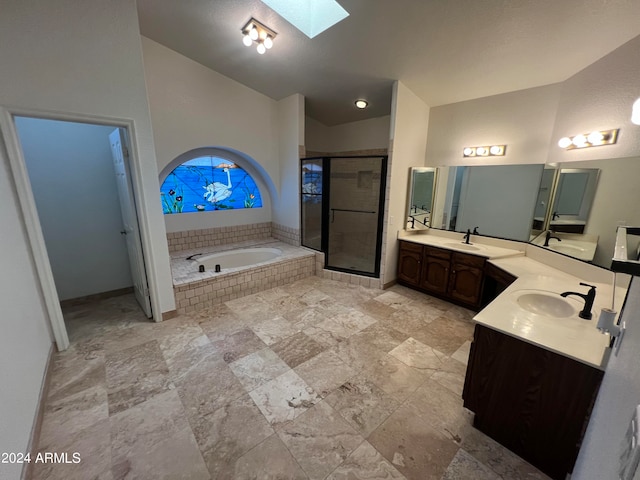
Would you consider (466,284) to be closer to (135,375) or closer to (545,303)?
(545,303)

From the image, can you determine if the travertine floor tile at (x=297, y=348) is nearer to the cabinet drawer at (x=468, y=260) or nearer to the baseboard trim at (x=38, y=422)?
the baseboard trim at (x=38, y=422)

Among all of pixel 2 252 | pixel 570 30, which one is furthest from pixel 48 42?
pixel 570 30

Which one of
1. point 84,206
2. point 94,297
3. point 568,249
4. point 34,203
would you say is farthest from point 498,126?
point 94,297

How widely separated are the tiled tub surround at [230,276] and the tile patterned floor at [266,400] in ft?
0.85

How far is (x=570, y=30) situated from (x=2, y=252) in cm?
437

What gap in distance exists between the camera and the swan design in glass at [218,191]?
13.8 feet

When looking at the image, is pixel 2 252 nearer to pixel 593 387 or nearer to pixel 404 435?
pixel 404 435

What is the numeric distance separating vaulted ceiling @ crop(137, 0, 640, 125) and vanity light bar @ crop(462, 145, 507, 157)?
63 centimetres

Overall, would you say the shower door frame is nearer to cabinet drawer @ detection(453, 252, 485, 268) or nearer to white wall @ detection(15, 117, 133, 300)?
cabinet drawer @ detection(453, 252, 485, 268)

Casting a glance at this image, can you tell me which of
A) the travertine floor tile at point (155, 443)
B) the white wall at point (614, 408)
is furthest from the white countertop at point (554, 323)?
the travertine floor tile at point (155, 443)

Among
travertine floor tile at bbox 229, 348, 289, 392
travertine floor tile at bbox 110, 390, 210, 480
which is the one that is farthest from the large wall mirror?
travertine floor tile at bbox 110, 390, 210, 480

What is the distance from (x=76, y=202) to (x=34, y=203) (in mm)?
1185

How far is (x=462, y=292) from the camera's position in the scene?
3160 millimetres

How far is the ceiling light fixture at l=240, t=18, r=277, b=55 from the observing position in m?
2.48
